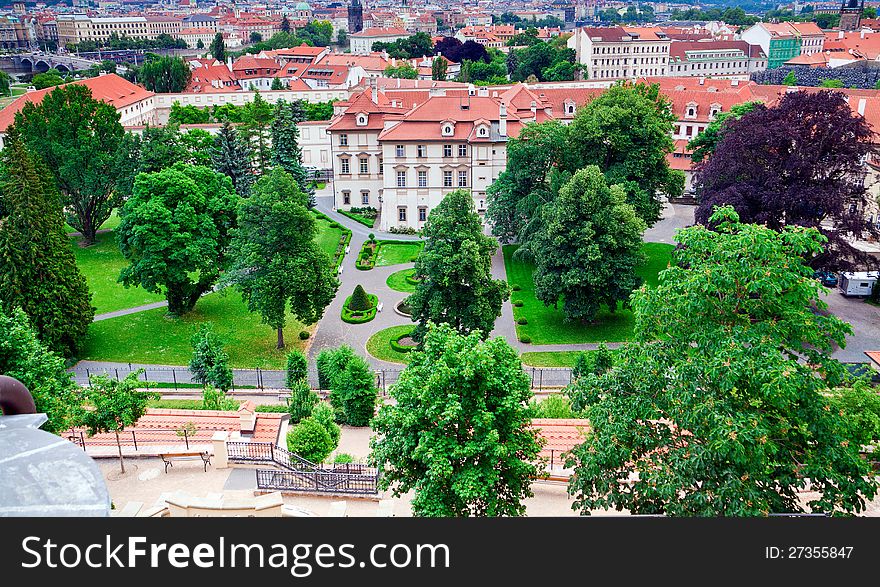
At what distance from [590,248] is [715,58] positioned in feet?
425

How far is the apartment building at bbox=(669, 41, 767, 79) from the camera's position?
149625mm

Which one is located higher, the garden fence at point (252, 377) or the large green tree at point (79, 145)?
the large green tree at point (79, 145)

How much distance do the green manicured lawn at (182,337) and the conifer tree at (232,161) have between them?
45.8 ft

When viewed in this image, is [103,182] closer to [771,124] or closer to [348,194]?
[348,194]

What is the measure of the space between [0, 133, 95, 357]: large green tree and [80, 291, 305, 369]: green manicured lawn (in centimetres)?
258

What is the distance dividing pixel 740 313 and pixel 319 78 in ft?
368

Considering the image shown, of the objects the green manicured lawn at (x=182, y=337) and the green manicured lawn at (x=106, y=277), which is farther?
the green manicured lawn at (x=106, y=277)

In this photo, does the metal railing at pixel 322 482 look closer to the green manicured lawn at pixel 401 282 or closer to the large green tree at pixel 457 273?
the large green tree at pixel 457 273

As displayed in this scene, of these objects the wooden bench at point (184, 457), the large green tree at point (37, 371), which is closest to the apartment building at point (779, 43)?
the wooden bench at point (184, 457)

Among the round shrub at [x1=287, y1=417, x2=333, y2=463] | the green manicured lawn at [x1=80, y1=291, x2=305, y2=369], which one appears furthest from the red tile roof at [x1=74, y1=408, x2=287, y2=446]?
the green manicured lawn at [x1=80, y1=291, x2=305, y2=369]

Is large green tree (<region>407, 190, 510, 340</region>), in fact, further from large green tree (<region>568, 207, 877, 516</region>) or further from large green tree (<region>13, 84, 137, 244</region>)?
large green tree (<region>13, 84, 137, 244</region>)

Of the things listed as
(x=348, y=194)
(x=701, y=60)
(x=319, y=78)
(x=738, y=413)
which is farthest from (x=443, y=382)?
(x=701, y=60)

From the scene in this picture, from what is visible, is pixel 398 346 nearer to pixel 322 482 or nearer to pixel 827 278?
pixel 322 482

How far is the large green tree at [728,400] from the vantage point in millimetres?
15281
